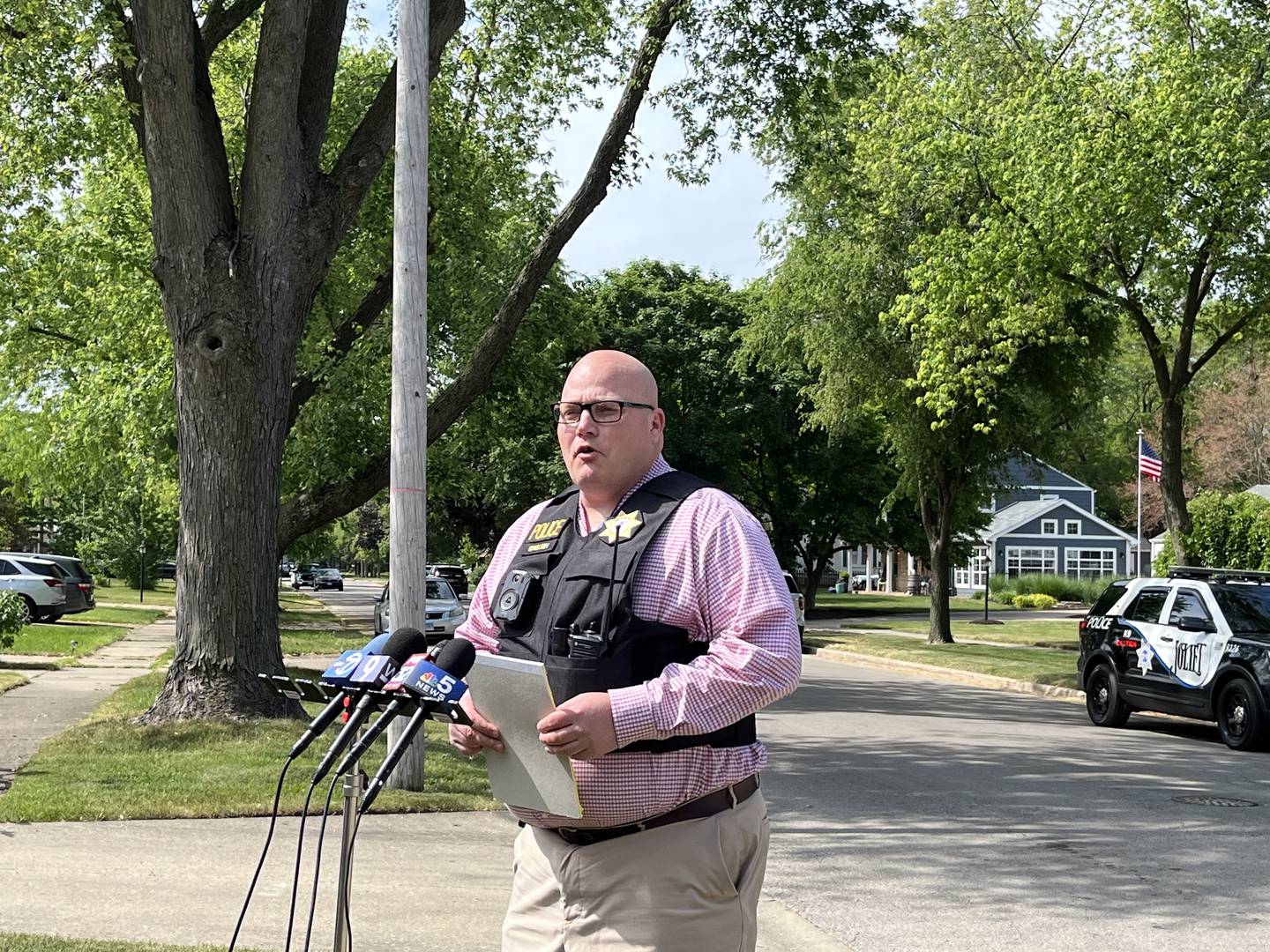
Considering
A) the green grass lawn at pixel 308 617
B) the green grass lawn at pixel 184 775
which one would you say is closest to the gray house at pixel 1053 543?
the green grass lawn at pixel 308 617

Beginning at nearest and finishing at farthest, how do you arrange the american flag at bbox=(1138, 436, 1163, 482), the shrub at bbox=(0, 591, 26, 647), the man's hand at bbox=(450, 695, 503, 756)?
the man's hand at bbox=(450, 695, 503, 756) → the shrub at bbox=(0, 591, 26, 647) → the american flag at bbox=(1138, 436, 1163, 482)

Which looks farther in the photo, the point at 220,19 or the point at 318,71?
the point at 220,19

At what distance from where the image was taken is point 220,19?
15.1 metres

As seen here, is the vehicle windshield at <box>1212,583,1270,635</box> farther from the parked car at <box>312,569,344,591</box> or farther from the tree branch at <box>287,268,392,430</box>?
the parked car at <box>312,569,344,591</box>

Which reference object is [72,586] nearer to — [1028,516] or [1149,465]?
[1149,465]

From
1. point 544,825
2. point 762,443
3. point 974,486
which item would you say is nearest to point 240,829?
point 544,825

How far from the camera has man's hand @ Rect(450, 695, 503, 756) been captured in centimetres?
314

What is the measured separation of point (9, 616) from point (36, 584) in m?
12.7

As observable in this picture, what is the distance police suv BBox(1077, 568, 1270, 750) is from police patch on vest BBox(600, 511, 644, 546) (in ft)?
40.8

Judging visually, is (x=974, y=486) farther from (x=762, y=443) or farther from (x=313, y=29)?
(x=313, y=29)

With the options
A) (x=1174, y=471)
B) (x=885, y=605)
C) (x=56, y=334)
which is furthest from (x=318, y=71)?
(x=885, y=605)

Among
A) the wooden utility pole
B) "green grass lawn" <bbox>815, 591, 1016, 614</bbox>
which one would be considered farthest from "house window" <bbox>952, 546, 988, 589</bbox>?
the wooden utility pole

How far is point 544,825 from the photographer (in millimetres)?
3336

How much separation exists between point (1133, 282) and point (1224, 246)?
1.96 m
